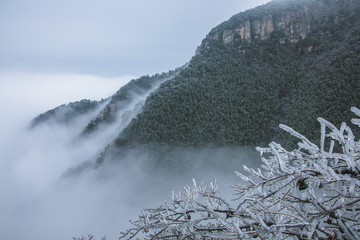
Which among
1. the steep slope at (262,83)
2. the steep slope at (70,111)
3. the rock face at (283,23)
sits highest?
the steep slope at (70,111)

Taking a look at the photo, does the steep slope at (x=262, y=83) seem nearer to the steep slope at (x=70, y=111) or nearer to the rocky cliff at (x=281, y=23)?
the rocky cliff at (x=281, y=23)

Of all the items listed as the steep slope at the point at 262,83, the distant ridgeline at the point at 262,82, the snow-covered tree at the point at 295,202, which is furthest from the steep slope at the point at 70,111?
the snow-covered tree at the point at 295,202

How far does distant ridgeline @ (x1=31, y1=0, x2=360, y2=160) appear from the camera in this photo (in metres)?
32.5

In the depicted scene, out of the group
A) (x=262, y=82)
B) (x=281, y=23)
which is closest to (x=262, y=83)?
(x=262, y=82)

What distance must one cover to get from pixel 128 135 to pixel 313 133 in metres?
24.8

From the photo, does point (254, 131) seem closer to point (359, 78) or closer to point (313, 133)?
point (313, 133)

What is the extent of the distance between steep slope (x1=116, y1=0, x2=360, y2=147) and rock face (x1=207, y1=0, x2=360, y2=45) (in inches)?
7.2

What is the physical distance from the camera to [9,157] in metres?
164

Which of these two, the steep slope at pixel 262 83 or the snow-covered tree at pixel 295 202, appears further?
the steep slope at pixel 262 83

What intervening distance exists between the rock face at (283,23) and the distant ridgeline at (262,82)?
6.9 inches

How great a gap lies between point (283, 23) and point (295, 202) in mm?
55666

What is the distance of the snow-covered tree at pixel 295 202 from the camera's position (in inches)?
41.3

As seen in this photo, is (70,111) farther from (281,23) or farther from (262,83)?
(281,23)

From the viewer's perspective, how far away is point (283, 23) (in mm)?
50031
